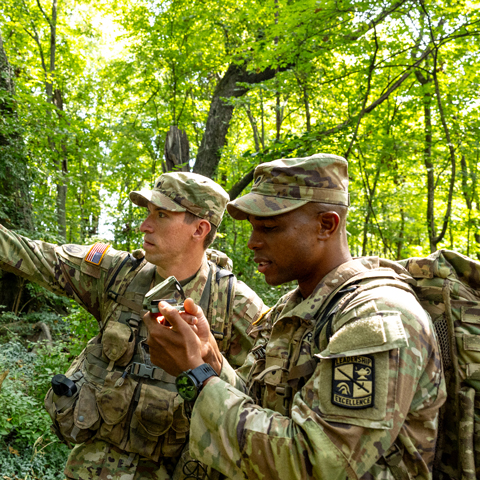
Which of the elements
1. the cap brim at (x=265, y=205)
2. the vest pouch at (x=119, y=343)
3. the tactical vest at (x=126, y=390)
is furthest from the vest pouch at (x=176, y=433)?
the cap brim at (x=265, y=205)

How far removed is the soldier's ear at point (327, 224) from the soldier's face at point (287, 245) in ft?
0.09

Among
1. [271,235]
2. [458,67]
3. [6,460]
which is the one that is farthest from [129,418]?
[458,67]


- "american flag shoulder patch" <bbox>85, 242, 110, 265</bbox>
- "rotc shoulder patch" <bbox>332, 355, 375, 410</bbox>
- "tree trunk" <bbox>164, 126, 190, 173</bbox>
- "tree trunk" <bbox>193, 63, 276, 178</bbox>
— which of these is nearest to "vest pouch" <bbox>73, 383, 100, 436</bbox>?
"american flag shoulder patch" <bbox>85, 242, 110, 265</bbox>

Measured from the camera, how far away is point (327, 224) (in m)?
1.72

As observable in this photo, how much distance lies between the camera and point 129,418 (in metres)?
2.44

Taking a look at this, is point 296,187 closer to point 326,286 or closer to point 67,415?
point 326,286

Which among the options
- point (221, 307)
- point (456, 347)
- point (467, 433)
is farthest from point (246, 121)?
point (467, 433)

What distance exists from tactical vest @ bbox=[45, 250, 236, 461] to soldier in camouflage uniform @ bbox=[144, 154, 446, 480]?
826 mm

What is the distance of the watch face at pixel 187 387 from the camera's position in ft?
4.84

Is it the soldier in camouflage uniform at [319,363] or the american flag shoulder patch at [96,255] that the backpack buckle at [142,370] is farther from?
the soldier in camouflage uniform at [319,363]

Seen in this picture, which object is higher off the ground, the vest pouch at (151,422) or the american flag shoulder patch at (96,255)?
the american flag shoulder patch at (96,255)

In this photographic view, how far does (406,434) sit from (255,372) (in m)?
0.75

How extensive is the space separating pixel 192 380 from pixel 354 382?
595mm

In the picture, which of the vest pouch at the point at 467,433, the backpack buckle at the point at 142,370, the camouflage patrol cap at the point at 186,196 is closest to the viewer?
the vest pouch at the point at 467,433
